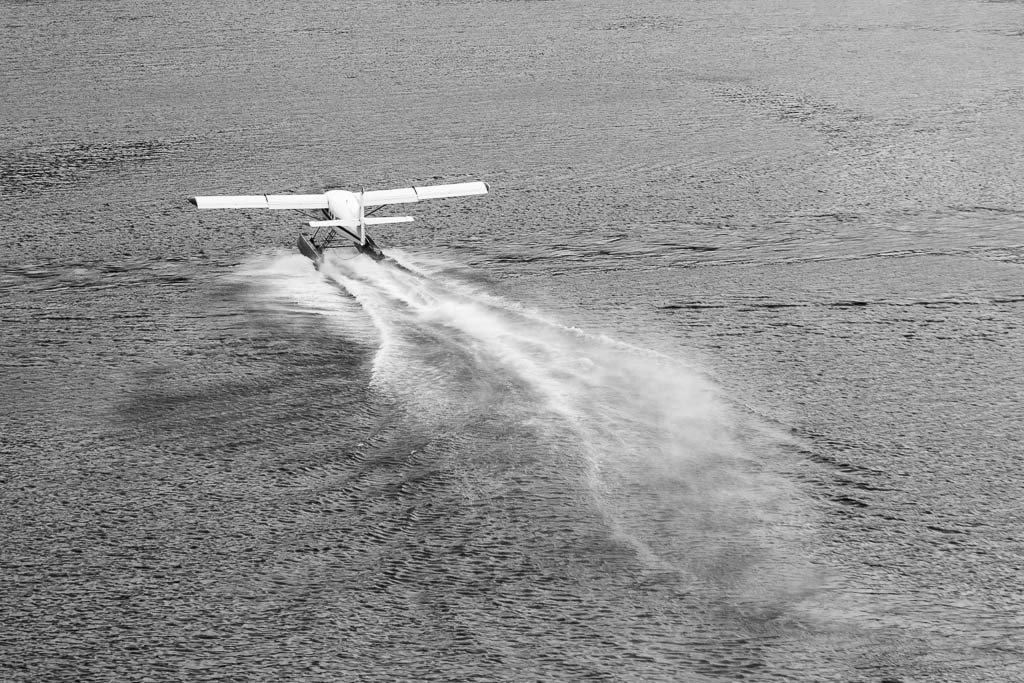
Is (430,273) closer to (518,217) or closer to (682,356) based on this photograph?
(518,217)

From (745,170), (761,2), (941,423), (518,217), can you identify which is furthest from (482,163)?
A: (761,2)

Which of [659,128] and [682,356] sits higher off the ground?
[659,128]

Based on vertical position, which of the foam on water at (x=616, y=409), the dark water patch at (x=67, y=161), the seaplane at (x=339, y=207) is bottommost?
the foam on water at (x=616, y=409)

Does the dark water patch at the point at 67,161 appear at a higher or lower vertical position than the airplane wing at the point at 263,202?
higher

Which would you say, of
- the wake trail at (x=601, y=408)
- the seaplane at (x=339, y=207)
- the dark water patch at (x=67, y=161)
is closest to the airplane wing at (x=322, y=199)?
the seaplane at (x=339, y=207)

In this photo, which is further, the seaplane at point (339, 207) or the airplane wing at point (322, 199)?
the airplane wing at point (322, 199)

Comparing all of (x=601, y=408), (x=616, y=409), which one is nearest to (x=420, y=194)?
(x=601, y=408)

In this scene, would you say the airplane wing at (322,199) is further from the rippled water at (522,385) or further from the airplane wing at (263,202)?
the rippled water at (522,385)

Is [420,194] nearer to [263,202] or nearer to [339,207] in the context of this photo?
[339,207]
